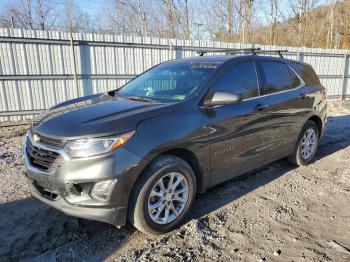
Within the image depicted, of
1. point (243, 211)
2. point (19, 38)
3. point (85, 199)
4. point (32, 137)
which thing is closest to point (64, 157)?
point (85, 199)

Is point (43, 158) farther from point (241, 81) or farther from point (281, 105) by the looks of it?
point (281, 105)

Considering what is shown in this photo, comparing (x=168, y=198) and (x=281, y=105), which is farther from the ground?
(x=281, y=105)

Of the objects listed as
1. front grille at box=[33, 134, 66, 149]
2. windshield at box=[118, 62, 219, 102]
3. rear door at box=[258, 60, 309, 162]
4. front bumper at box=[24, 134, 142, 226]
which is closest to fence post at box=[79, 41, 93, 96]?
windshield at box=[118, 62, 219, 102]

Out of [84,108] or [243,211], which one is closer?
[84,108]

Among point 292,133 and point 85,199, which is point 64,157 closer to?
point 85,199

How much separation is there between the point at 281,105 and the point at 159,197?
2.40m

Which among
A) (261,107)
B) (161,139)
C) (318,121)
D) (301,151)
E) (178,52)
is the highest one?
(178,52)

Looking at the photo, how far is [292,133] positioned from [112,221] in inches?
125

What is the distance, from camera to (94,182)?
273 cm

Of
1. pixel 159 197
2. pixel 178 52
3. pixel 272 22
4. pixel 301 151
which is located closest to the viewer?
pixel 159 197

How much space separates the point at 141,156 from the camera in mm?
2861

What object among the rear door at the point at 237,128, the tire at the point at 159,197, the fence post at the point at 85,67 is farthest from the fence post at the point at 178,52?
the tire at the point at 159,197

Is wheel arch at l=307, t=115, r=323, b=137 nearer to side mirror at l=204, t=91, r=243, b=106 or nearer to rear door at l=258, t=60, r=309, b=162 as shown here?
rear door at l=258, t=60, r=309, b=162

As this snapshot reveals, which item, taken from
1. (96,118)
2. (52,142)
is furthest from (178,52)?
(52,142)
